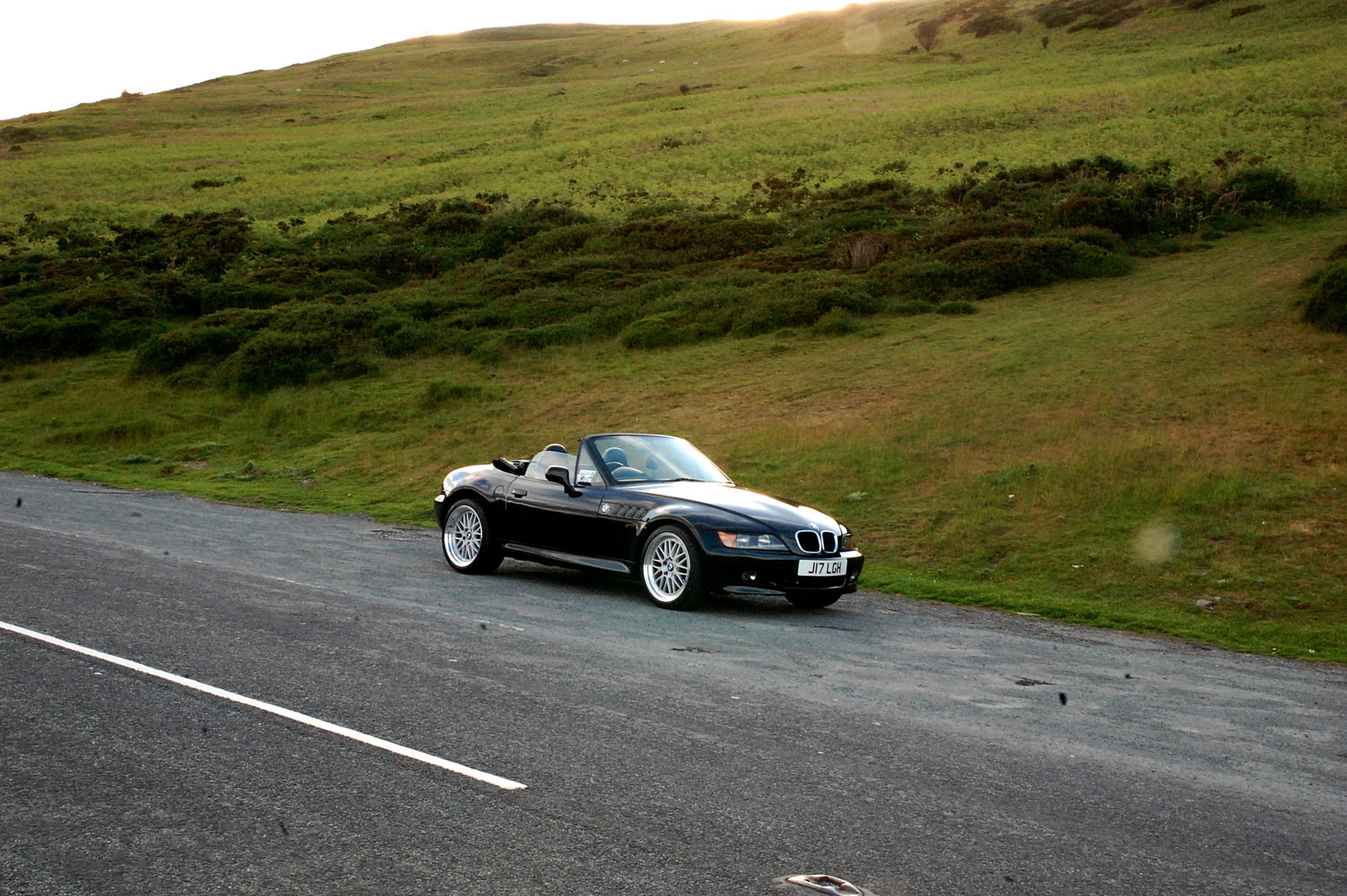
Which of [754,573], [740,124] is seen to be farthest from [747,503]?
[740,124]

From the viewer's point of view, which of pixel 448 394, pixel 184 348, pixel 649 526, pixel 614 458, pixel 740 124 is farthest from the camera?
pixel 740 124

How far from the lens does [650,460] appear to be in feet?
38.5

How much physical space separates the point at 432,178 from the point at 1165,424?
2255 inches

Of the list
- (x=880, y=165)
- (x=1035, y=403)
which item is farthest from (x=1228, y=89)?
(x=1035, y=403)

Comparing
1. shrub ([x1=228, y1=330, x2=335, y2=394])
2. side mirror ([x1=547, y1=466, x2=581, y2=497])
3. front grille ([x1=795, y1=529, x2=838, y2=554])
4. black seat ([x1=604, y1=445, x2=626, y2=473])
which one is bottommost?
front grille ([x1=795, y1=529, x2=838, y2=554])

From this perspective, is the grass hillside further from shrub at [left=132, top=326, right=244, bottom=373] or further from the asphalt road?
the asphalt road

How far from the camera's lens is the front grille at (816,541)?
10.2 m

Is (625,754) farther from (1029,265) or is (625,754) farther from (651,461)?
(1029,265)

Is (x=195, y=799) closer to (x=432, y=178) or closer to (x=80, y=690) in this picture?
(x=80, y=690)

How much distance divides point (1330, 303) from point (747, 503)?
1613cm

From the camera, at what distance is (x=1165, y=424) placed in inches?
691

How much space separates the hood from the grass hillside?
2.70 meters

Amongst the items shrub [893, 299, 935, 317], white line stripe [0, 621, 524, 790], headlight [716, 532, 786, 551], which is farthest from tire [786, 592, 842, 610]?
shrub [893, 299, 935, 317]

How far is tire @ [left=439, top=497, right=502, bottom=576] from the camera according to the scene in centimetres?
1179
